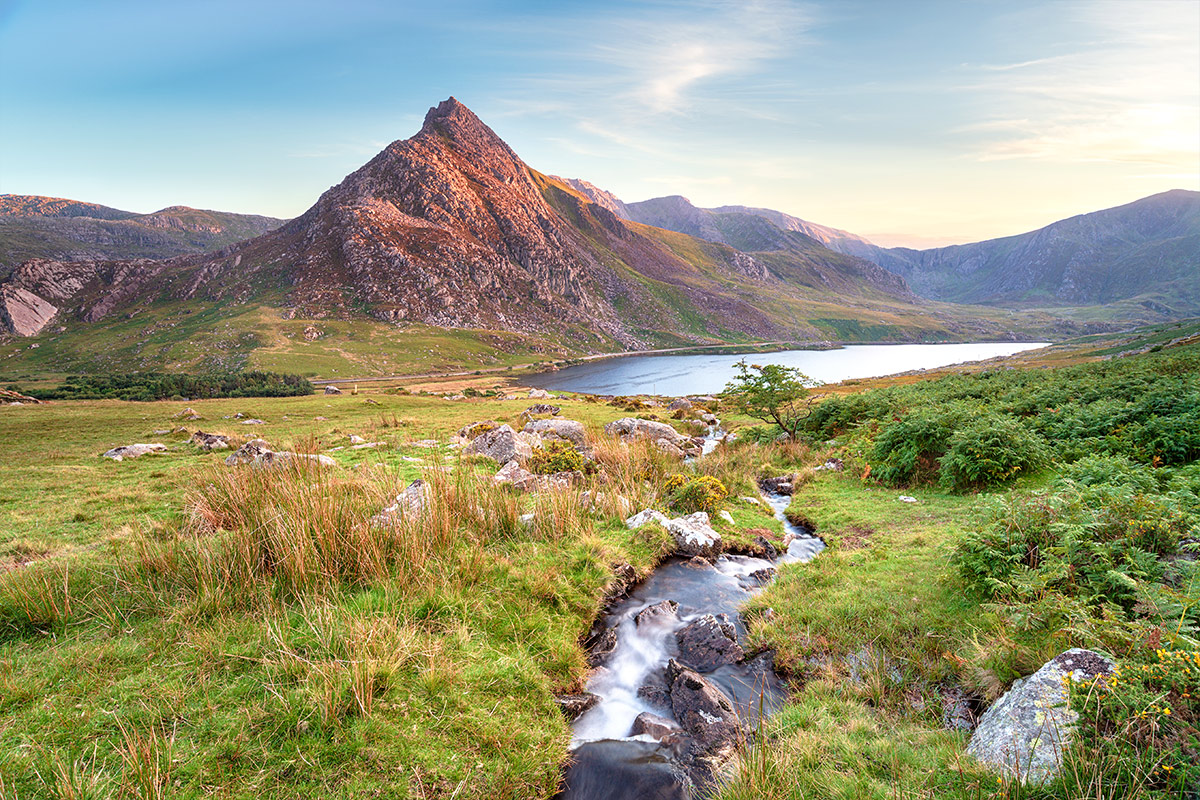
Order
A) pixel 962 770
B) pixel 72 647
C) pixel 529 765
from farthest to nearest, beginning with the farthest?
pixel 72 647 → pixel 529 765 → pixel 962 770

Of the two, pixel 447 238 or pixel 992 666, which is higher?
pixel 447 238

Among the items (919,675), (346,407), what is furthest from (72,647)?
(346,407)

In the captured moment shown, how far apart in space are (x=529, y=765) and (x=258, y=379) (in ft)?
259

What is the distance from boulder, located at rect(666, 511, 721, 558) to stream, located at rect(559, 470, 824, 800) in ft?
0.96

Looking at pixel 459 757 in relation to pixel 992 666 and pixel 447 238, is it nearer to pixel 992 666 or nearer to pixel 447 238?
pixel 992 666

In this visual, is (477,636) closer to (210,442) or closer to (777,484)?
(777,484)

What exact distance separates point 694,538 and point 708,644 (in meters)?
3.15

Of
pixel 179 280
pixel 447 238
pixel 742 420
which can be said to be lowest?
pixel 742 420

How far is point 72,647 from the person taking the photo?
5266 millimetres

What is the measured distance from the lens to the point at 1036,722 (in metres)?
4.12

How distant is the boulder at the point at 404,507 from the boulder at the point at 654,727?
14.8 feet

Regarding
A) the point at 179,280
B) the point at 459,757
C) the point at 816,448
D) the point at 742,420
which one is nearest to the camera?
the point at 459,757

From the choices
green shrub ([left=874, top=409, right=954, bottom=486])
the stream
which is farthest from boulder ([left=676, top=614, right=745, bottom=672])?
green shrub ([left=874, top=409, right=954, bottom=486])

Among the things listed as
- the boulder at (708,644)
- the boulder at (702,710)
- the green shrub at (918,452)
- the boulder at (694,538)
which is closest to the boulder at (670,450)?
the boulder at (694,538)
